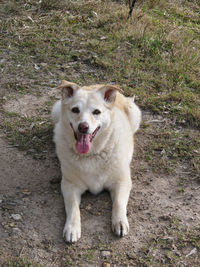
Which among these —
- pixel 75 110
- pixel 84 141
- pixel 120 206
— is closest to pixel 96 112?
pixel 75 110

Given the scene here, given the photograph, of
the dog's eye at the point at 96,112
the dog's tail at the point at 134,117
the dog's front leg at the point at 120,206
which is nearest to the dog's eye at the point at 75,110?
the dog's eye at the point at 96,112

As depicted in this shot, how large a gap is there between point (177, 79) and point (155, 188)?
2734 mm

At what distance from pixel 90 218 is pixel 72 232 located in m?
0.33

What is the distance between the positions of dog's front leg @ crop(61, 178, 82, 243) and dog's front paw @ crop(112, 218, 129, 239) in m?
0.35

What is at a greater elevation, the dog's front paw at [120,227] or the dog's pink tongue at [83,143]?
the dog's pink tongue at [83,143]

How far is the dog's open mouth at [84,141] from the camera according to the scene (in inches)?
156

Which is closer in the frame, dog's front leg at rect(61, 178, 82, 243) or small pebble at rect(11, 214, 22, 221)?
dog's front leg at rect(61, 178, 82, 243)

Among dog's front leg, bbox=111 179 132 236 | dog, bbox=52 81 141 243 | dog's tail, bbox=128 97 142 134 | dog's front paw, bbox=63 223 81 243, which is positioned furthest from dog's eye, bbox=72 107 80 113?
dog's tail, bbox=128 97 142 134

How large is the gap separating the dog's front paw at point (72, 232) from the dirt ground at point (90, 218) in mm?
53

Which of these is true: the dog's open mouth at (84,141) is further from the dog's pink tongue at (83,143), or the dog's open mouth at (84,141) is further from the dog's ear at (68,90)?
the dog's ear at (68,90)

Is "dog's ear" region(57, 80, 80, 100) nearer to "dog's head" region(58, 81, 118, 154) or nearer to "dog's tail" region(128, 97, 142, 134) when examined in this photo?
"dog's head" region(58, 81, 118, 154)

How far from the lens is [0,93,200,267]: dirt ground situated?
3.54 meters

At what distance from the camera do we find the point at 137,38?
7.60 m

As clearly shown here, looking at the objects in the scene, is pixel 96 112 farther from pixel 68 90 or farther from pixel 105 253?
pixel 105 253
